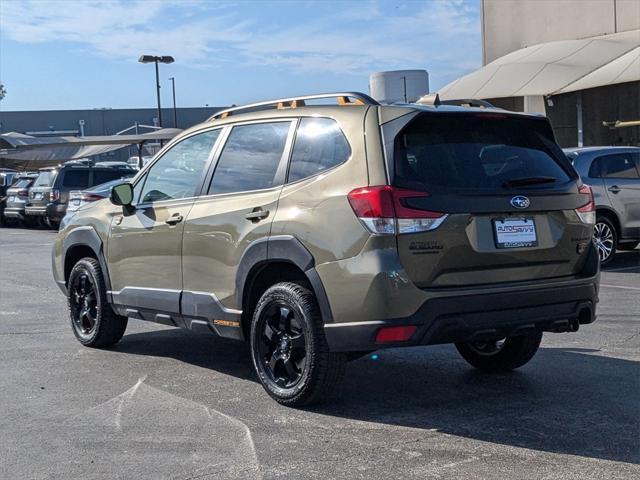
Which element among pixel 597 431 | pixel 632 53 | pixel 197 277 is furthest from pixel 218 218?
pixel 632 53

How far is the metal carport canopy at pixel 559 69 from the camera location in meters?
23.8

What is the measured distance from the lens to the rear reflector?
5.31m

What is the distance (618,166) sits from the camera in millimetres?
13781

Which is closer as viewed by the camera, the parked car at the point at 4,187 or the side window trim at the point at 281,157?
the side window trim at the point at 281,157

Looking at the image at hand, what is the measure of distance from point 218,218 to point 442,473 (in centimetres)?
251

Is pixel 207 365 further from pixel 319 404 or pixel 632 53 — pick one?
pixel 632 53

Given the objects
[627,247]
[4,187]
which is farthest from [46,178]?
[627,247]

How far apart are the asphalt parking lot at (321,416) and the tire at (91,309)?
13cm

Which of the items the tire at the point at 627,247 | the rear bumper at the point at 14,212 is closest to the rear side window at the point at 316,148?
the tire at the point at 627,247

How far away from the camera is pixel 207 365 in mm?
7426

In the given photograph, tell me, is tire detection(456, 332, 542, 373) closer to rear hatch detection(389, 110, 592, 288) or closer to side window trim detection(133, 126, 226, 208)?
rear hatch detection(389, 110, 592, 288)

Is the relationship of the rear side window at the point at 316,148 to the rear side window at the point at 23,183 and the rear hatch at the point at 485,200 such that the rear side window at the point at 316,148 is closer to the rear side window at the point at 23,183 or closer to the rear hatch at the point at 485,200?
the rear hatch at the point at 485,200

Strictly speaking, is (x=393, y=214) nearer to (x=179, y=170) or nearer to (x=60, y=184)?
(x=179, y=170)

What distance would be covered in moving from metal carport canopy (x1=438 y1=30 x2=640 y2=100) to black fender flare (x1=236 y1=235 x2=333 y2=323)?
1823 centimetres
